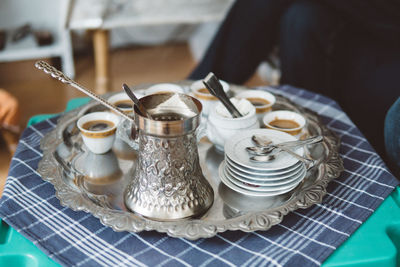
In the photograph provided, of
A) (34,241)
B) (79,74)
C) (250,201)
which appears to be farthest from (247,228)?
(79,74)

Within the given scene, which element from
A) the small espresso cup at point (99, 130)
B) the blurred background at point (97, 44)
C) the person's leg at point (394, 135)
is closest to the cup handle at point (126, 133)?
the small espresso cup at point (99, 130)

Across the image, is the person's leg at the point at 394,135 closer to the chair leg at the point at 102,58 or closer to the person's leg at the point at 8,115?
the person's leg at the point at 8,115

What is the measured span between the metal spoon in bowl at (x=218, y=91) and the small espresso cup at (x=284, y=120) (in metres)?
0.07

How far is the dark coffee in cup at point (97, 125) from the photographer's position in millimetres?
835

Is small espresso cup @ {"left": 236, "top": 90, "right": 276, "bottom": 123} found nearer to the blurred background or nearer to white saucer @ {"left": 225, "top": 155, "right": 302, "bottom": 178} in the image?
white saucer @ {"left": 225, "top": 155, "right": 302, "bottom": 178}

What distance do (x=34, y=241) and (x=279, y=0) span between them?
1.18m

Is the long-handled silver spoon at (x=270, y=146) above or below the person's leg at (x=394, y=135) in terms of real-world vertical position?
above

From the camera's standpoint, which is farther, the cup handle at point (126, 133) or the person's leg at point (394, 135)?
the person's leg at point (394, 135)

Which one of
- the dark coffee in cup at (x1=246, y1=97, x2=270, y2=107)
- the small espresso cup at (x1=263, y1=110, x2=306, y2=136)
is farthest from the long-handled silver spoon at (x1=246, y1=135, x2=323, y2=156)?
the dark coffee in cup at (x1=246, y1=97, x2=270, y2=107)

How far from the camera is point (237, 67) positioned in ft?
5.21

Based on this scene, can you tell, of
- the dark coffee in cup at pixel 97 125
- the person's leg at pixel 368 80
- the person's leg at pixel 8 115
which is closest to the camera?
the dark coffee in cup at pixel 97 125

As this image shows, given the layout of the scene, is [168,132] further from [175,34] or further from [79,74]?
[175,34]

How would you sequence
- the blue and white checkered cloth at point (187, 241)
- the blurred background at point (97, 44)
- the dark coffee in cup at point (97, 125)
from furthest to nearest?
the blurred background at point (97, 44) < the dark coffee in cup at point (97, 125) < the blue and white checkered cloth at point (187, 241)

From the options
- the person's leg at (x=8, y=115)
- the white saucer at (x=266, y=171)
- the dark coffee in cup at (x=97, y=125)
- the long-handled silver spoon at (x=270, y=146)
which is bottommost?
the person's leg at (x=8, y=115)
